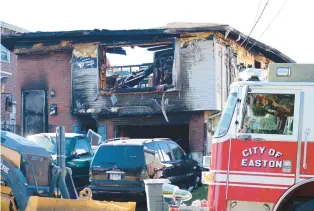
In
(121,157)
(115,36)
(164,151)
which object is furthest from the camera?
(115,36)

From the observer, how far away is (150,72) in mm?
20406

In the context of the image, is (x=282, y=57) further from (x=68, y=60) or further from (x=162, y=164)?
(x=162, y=164)

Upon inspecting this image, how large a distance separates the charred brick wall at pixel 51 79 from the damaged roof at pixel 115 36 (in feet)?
1.88

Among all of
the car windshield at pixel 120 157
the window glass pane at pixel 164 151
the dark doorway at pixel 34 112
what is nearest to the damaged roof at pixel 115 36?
the dark doorway at pixel 34 112

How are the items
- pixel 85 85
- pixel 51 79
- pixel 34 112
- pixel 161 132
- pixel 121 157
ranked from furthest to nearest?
1. pixel 161 132
2. pixel 34 112
3. pixel 51 79
4. pixel 85 85
5. pixel 121 157

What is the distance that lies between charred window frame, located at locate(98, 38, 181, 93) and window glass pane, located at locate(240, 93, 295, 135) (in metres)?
12.3

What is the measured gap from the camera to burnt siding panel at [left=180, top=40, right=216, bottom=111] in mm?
18500

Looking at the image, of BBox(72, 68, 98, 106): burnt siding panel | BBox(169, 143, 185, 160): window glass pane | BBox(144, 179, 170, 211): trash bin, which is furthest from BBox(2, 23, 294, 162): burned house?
BBox(144, 179, 170, 211): trash bin

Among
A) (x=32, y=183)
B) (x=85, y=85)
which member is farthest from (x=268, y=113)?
(x=85, y=85)

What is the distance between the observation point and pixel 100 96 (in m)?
20.0

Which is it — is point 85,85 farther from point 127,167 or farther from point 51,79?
point 127,167

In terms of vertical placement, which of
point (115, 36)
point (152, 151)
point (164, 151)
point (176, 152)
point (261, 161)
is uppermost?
point (115, 36)

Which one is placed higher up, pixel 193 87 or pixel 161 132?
pixel 193 87

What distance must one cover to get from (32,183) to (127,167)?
4.38 meters
